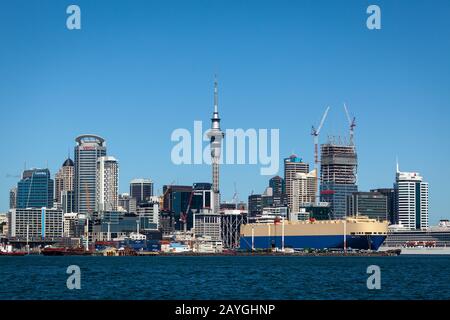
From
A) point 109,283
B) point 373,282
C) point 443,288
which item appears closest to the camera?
point 443,288
